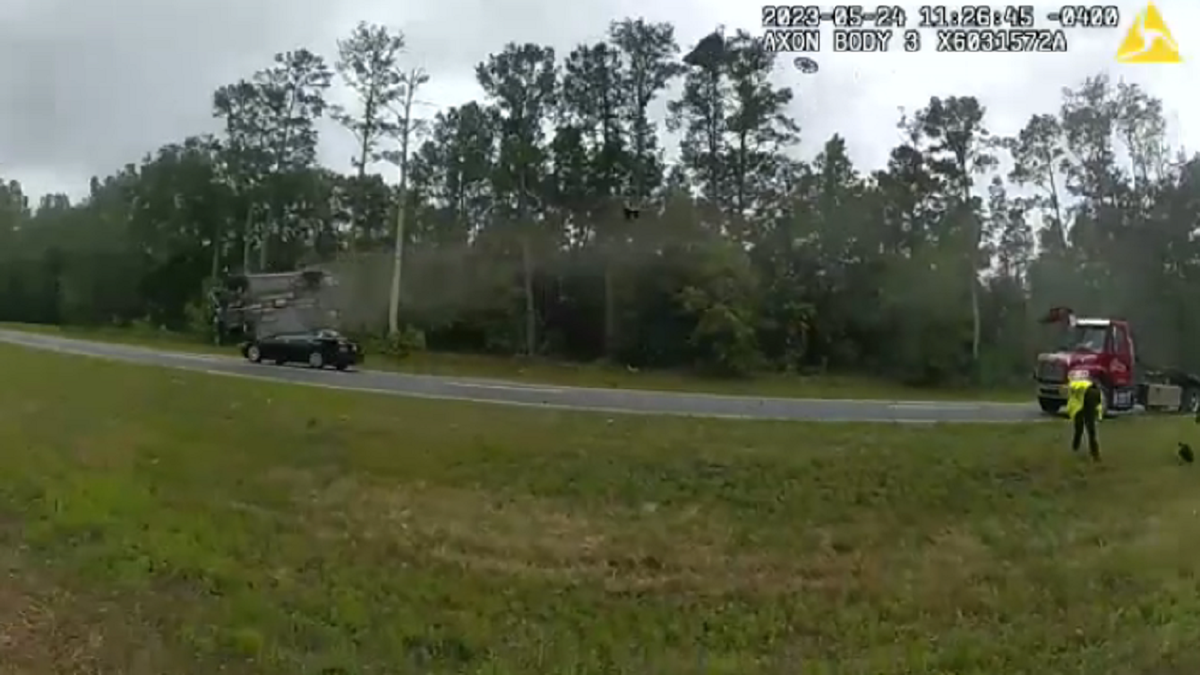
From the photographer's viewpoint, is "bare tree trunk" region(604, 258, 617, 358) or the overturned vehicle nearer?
the overturned vehicle

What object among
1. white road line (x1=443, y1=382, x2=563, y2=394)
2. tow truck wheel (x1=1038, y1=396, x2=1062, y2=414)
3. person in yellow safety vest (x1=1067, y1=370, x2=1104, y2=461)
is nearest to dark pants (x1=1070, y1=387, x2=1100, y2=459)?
person in yellow safety vest (x1=1067, y1=370, x2=1104, y2=461)

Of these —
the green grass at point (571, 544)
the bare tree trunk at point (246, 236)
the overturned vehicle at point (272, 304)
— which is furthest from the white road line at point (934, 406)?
the bare tree trunk at point (246, 236)

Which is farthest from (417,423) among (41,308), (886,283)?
(41,308)

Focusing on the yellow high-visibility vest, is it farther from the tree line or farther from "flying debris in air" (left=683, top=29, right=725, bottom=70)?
"flying debris in air" (left=683, top=29, right=725, bottom=70)

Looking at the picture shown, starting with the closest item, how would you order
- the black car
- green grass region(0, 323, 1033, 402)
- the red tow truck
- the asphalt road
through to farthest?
1. the asphalt road
2. the red tow truck
3. green grass region(0, 323, 1033, 402)
4. the black car

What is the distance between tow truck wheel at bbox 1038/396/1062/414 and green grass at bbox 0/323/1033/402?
4.02 m

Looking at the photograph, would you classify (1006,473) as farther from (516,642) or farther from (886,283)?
(886,283)

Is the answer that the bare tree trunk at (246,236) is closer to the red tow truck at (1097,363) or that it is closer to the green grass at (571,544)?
the green grass at (571,544)

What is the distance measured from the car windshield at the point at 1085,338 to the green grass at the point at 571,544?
6.54ft

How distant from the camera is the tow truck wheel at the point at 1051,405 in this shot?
69.9 feet

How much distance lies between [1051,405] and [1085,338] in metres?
1.47

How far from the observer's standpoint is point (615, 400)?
2200 cm

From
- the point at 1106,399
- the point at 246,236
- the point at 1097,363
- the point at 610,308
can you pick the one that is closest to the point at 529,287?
the point at 610,308

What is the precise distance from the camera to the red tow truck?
2067cm
